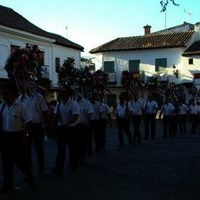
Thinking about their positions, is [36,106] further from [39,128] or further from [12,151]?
[12,151]

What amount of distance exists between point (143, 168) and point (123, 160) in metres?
1.81

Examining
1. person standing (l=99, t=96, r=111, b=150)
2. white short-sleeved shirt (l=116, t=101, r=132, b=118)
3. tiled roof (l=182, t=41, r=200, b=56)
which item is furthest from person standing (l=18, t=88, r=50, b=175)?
tiled roof (l=182, t=41, r=200, b=56)

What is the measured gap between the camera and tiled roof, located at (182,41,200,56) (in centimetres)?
5241

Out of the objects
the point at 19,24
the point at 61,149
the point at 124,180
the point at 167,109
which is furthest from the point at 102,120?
the point at 19,24

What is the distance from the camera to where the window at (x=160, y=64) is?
180 feet

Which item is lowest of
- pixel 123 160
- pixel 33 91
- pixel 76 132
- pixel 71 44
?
pixel 123 160

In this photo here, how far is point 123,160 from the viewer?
1413cm

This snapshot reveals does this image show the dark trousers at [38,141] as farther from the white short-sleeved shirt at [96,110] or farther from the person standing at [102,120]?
the person standing at [102,120]

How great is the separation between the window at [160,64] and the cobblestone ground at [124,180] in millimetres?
40104

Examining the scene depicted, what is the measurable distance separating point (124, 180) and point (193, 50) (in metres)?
43.7

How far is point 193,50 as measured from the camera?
52.9 metres

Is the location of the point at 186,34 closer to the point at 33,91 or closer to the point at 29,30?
the point at 29,30

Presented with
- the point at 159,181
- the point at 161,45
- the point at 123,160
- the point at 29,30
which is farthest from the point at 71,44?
the point at 159,181

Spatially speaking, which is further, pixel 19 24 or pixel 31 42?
pixel 31 42
